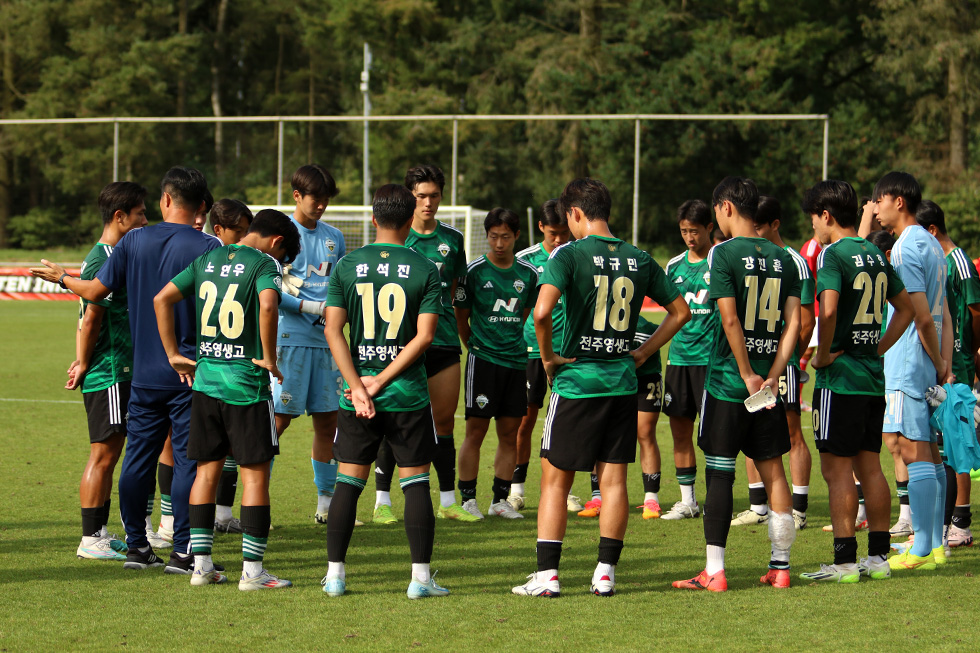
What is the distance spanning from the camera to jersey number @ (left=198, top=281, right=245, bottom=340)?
5195 mm

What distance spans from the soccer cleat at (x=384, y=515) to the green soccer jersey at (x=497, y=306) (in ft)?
3.99

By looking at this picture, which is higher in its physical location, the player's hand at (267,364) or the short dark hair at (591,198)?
the short dark hair at (591,198)

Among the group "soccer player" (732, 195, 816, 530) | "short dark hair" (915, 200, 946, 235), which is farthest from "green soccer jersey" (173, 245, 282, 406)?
"short dark hair" (915, 200, 946, 235)

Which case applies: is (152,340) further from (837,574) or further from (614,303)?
(837,574)

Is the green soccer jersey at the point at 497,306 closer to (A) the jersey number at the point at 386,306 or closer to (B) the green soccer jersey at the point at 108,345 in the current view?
(A) the jersey number at the point at 386,306

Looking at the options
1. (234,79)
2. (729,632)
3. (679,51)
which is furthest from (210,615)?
(234,79)

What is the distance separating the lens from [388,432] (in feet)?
16.9

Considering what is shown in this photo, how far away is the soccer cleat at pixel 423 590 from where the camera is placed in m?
5.12

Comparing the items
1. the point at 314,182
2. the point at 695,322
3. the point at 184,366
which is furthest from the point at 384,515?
the point at 695,322

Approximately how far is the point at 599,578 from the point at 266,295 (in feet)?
7.16

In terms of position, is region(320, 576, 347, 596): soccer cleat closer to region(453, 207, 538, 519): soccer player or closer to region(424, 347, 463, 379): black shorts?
region(424, 347, 463, 379): black shorts

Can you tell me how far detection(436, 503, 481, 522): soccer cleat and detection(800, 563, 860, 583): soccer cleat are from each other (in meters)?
2.38

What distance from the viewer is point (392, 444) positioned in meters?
5.17

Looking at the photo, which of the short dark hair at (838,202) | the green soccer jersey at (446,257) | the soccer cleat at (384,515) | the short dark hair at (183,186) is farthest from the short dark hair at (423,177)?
the short dark hair at (838,202)
